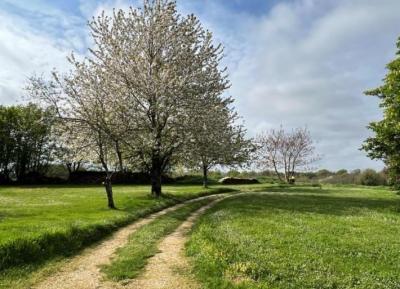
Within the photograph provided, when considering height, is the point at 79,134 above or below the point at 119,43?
below

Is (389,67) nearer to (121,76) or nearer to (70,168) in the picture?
(121,76)

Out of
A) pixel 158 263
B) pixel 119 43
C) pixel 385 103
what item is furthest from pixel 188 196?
pixel 158 263

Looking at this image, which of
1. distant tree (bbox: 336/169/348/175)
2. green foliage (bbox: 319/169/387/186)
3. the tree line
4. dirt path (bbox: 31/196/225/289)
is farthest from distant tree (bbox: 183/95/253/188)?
distant tree (bbox: 336/169/348/175)

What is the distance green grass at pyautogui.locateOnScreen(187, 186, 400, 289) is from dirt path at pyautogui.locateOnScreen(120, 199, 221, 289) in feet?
1.49

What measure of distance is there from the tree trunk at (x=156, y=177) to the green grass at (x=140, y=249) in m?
12.2

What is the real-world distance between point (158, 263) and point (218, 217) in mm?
11111

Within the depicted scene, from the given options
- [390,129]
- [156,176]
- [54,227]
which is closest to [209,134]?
[156,176]

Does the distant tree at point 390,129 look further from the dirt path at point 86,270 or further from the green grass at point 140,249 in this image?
the dirt path at point 86,270

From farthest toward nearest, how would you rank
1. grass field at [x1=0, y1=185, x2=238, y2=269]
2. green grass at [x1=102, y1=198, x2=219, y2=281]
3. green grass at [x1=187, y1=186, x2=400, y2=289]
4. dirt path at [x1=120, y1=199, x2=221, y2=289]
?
grass field at [x1=0, y1=185, x2=238, y2=269], green grass at [x1=102, y1=198, x2=219, y2=281], dirt path at [x1=120, y1=199, x2=221, y2=289], green grass at [x1=187, y1=186, x2=400, y2=289]

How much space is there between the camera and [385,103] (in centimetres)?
3412

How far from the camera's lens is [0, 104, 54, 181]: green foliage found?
74750 mm

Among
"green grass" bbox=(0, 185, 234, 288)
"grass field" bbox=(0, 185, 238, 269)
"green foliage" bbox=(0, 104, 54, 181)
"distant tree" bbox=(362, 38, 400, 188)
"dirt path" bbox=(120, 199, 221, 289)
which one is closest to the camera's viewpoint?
"dirt path" bbox=(120, 199, 221, 289)

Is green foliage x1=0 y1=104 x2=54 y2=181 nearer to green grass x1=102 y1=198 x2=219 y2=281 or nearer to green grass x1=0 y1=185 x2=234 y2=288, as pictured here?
green grass x1=0 y1=185 x2=234 y2=288

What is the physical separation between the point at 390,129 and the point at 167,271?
23313 millimetres
